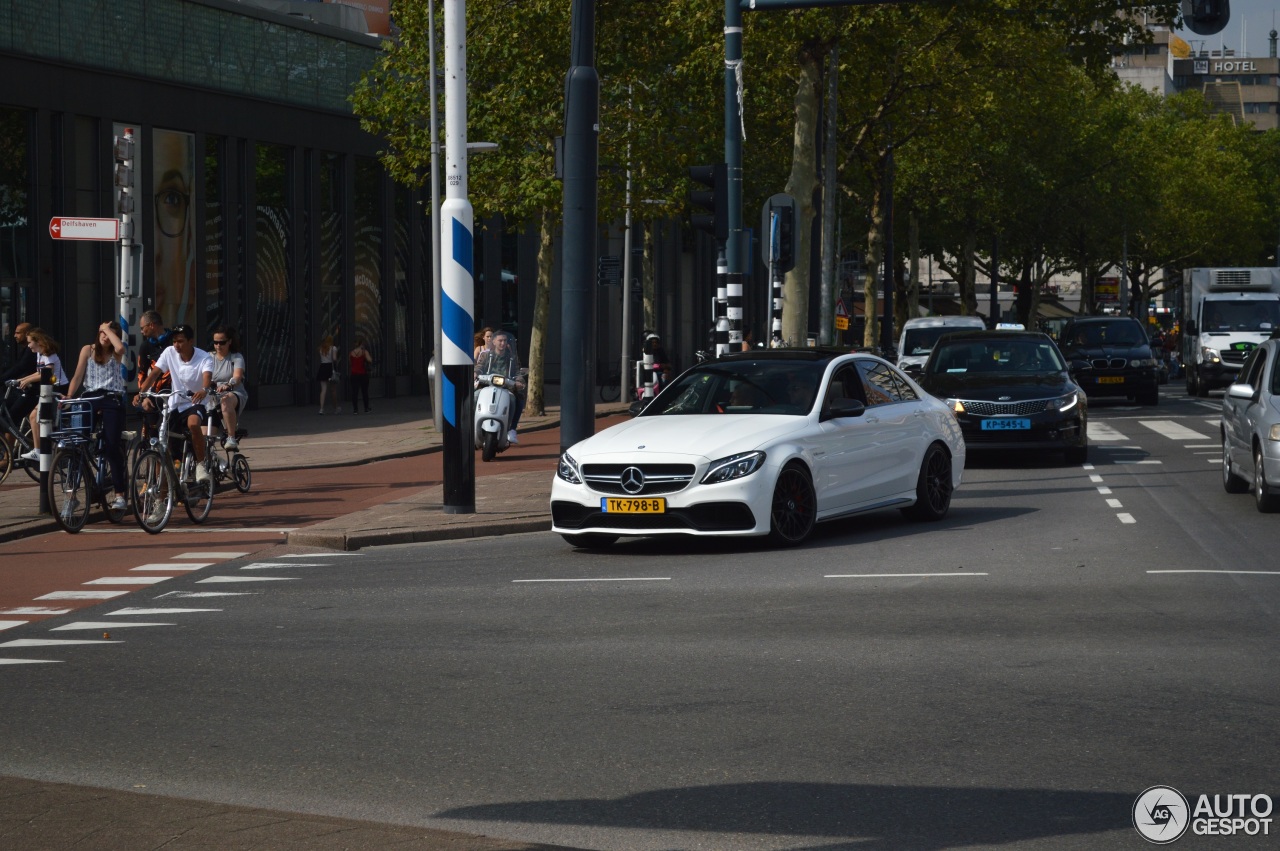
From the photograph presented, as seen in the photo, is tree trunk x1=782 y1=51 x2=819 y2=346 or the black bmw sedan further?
tree trunk x1=782 y1=51 x2=819 y2=346

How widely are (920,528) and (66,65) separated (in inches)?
835

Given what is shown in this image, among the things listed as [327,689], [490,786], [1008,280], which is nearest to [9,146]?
[327,689]

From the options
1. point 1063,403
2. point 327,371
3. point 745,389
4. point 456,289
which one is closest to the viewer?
point 745,389

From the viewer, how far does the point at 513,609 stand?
10.6 m

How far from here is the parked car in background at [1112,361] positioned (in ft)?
119

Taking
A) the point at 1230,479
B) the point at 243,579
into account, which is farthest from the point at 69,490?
the point at 1230,479

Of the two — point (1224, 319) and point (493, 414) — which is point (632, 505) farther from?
point (1224, 319)

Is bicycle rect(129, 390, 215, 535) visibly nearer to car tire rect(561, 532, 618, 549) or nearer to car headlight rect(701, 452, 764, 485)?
car tire rect(561, 532, 618, 549)

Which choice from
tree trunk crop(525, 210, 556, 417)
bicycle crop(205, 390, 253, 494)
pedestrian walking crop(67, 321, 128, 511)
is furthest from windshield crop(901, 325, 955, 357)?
pedestrian walking crop(67, 321, 128, 511)

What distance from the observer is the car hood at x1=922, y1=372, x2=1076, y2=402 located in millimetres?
21297

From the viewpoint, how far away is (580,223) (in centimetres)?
1761

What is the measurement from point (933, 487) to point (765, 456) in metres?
2.80

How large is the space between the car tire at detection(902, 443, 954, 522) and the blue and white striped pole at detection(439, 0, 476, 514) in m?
3.76

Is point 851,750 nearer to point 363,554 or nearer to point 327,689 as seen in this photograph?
point 327,689
